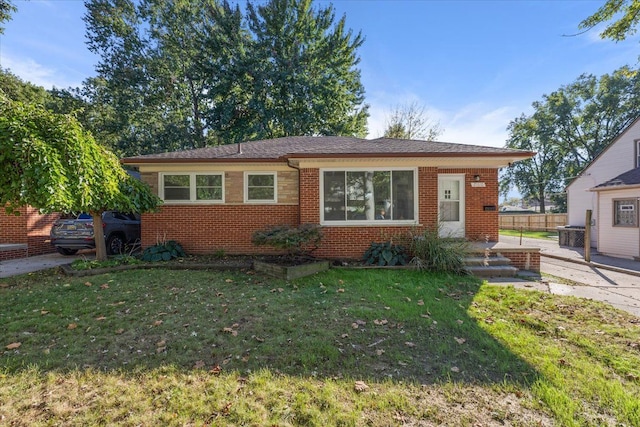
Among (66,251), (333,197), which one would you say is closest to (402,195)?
(333,197)

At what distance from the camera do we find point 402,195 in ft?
26.3

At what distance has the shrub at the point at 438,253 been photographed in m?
6.61

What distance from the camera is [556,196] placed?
34.2 metres

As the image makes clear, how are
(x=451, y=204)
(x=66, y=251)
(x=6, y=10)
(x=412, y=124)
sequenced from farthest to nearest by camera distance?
(x=412, y=124)
(x=6, y=10)
(x=66, y=251)
(x=451, y=204)

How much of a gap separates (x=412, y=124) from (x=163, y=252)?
22.1 m

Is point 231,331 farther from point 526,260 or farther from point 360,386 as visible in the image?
point 526,260

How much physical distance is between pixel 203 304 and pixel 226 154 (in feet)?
18.2

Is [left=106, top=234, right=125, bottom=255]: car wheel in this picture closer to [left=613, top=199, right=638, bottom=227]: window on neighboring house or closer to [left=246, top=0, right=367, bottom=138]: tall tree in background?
[left=246, top=0, right=367, bottom=138]: tall tree in background

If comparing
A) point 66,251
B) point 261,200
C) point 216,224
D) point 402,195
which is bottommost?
point 66,251

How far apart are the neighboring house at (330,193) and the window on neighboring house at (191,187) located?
0.03 m

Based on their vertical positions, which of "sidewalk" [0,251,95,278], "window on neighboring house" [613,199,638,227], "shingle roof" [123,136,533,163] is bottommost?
"sidewalk" [0,251,95,278]

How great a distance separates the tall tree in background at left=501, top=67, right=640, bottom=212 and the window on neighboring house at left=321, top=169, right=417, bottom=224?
105 ft

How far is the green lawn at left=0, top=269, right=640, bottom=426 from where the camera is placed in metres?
2.26

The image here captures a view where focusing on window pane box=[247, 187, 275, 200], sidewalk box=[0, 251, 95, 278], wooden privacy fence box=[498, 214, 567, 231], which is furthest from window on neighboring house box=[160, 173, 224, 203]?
wooden privacy fence box=[498, 214, 567, 231]
